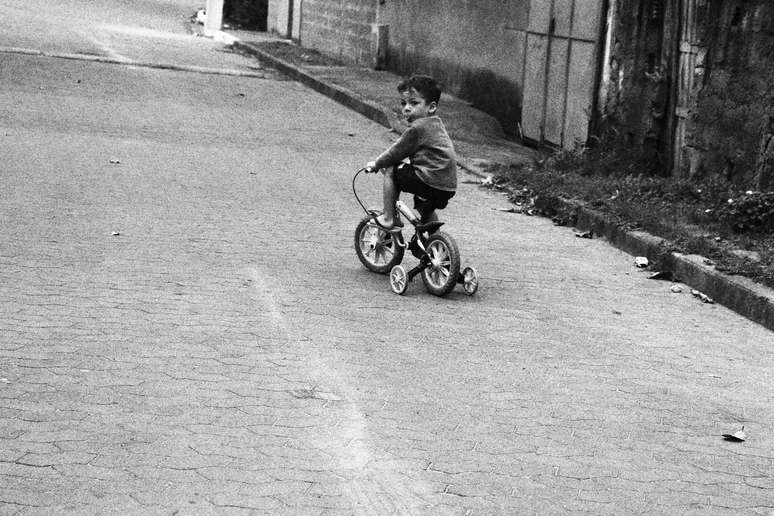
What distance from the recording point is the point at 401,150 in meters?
8.15

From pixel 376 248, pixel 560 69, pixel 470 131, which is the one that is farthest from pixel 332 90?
pixel 376 248

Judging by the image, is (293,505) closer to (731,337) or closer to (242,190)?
(731,337)

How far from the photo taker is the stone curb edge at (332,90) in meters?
18.0

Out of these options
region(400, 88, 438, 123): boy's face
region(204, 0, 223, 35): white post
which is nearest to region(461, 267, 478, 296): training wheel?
region(400, 88, 438, 123): boy's face

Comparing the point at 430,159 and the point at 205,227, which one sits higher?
the point at 430,159

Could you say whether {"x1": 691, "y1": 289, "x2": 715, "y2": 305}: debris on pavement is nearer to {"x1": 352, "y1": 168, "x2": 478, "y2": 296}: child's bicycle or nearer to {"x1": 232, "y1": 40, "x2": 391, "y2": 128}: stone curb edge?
{"x1": 352, "y1": 168, "x2": 478, "y2": 296}: child's bicycle

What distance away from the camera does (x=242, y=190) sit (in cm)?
1142

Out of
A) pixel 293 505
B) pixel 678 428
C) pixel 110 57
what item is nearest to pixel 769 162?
pixel 678 428

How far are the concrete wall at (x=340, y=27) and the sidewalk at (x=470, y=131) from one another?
0.37m

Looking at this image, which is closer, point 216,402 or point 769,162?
point 216,402

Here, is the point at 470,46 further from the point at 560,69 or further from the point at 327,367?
the point at 327,367

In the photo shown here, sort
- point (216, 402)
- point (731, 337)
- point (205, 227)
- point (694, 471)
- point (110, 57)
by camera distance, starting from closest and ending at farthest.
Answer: point (694, 471)
point (216, 402)
point (731, 337)
point (205, 227)
point (110, 57)

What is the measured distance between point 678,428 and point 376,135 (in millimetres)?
11027

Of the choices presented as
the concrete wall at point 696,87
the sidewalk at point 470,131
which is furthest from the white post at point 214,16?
the concrete wall at point 696,87
